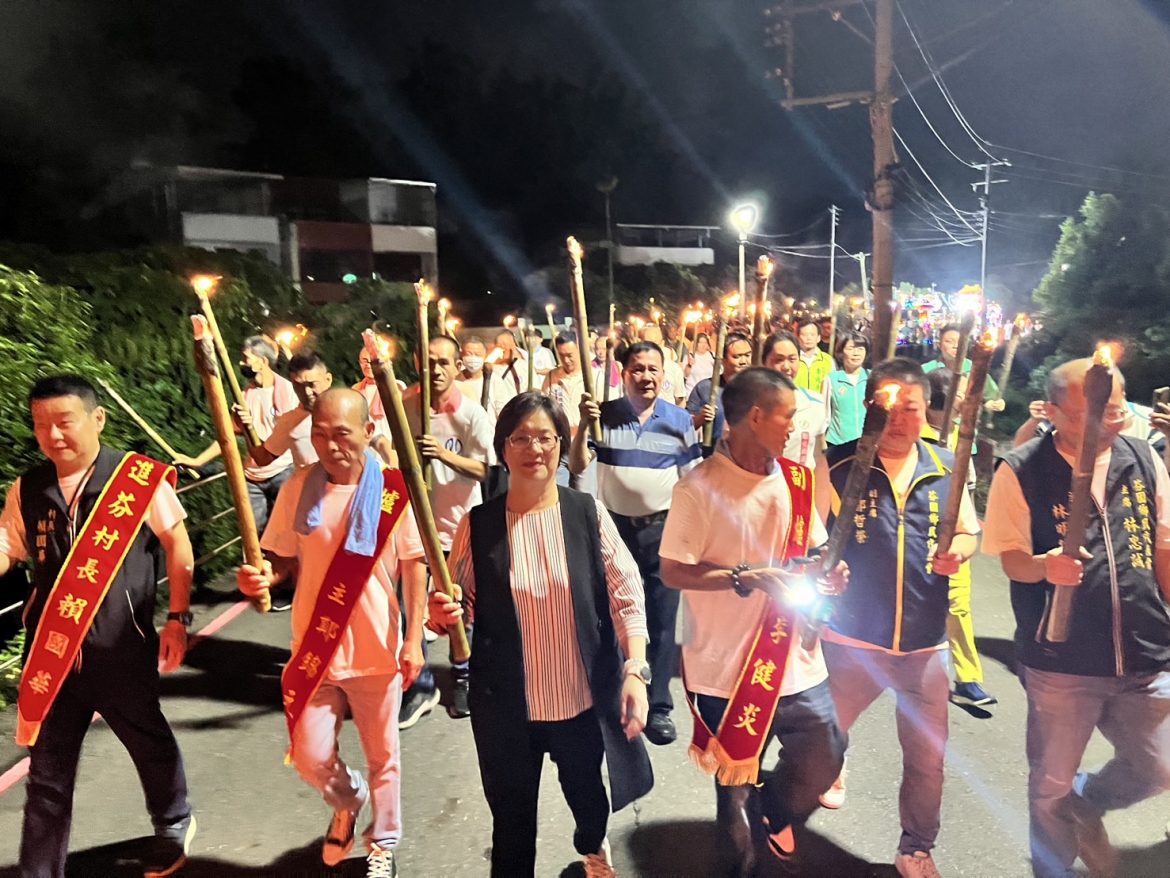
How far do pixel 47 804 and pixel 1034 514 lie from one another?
3.68 metres

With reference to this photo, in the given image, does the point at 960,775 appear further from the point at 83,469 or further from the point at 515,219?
the point at 515,219

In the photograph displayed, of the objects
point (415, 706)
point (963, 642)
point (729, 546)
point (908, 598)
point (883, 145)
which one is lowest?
point (415, 706)

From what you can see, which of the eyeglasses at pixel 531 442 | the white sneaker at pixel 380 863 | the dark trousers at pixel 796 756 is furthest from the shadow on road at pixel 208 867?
the eyeglasses at pixel 531 442

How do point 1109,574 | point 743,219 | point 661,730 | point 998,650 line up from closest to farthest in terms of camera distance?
point 1109,574
point 743,219
point 661,730
point 998,650

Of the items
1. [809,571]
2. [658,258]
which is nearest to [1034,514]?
[809,571]

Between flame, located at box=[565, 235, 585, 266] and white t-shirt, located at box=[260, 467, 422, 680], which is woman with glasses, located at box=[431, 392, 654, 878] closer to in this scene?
white t-shirt, located at box=[260, 467, 422, 680]

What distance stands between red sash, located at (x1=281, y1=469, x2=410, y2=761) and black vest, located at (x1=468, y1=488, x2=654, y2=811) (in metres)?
0.48

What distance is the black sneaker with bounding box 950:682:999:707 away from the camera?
15.9 feet

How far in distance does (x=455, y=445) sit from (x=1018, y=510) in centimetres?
296

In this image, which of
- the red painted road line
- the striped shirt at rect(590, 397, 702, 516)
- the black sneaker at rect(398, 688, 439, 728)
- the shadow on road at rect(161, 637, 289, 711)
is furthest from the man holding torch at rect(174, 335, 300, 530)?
the striped shirt at rect(590, 397, 702, 516)

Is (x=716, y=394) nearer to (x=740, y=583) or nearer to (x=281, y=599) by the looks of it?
(x=740, y=583)

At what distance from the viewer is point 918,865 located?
3260mm

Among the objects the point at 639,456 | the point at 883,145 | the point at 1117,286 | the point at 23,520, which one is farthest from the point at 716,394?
the point at 1117,286

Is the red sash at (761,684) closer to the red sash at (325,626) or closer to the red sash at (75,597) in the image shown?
the red sash at (325,626)
